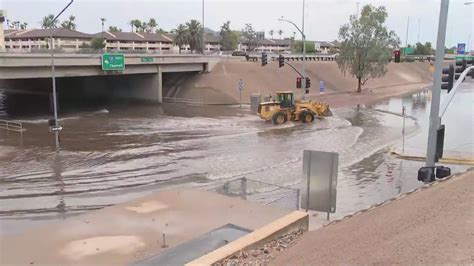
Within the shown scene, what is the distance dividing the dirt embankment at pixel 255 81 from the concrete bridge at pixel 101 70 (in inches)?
93.4

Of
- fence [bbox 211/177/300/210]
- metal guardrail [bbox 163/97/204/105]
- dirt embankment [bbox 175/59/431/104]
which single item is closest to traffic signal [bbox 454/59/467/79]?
fence [bbox 211/177/300/210]

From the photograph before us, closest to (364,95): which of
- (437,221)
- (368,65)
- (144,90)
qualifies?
(368,65)

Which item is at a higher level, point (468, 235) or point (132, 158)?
point (468, 235)

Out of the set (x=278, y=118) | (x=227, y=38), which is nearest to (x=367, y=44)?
(x=278, y=118)

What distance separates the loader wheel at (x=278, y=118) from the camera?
3538 cm

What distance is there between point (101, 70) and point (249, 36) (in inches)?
4279

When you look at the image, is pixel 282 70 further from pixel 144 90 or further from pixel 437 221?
pixel 437 221

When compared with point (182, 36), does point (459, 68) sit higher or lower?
lower

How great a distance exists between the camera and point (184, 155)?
2431 cm

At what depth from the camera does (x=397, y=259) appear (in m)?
5.92

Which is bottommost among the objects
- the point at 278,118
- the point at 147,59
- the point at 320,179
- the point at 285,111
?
the point at 278,118

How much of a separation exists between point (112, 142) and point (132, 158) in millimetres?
5440

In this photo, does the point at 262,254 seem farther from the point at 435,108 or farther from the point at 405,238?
the point at 435,108

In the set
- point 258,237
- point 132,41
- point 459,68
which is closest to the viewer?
point 258,237
